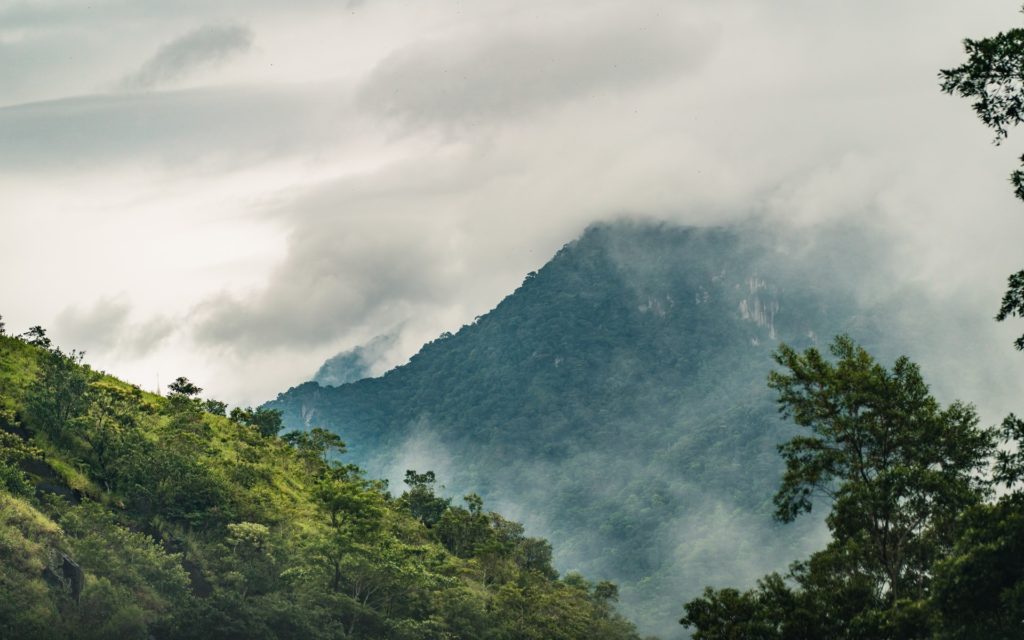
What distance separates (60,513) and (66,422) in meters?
12.7

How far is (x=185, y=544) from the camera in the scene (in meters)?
64.4

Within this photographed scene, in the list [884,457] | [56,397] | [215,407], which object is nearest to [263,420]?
[215,407]

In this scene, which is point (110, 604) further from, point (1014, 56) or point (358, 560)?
point (1014, 56)

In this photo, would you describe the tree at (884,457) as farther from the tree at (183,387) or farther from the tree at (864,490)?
the tree at (183,387)

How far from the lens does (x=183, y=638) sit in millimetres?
52781

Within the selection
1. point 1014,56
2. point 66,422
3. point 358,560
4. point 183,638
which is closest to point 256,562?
point 358,560

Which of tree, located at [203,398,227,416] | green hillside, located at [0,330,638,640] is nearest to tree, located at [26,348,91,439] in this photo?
green hillside, located at [0,330,638,640]

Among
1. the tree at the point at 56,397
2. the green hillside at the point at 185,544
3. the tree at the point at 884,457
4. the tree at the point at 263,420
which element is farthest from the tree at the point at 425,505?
the tree at the point at 884,457

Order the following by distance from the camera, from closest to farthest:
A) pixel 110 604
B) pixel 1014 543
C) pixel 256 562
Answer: pixel 1014 543 → pixel 110 604 → pixel 256 562

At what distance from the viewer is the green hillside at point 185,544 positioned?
50906mm

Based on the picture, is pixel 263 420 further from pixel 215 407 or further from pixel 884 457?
pixel 884 457

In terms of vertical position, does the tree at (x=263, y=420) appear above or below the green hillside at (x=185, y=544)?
above

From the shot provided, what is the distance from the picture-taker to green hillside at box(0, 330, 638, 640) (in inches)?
2004

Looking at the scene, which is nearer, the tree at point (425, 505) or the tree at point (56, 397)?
the tree at point (56, 397)
